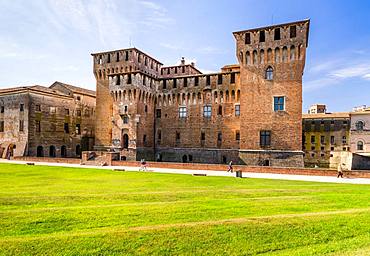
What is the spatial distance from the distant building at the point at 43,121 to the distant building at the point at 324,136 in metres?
43.8

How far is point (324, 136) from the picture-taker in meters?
53.1

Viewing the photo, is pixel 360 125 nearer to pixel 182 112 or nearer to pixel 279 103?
pixel 279 103

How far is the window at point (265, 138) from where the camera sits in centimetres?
3030

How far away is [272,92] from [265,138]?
5.31 meters

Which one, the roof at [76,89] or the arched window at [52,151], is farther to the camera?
the roof at [76,89]

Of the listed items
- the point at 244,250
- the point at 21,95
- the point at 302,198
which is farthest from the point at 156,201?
the point at 21,95

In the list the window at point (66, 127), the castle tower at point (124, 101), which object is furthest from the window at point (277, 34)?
the window at point (66, 127)

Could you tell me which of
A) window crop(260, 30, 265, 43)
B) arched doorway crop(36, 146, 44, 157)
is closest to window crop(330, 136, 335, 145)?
window crop(260, 30, 265, 43)

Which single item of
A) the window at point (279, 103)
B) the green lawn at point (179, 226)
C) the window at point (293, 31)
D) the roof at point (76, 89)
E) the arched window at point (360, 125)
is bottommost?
the green lawn at point (179, 226)

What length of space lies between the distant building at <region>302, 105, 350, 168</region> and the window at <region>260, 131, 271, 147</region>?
27.2 metres

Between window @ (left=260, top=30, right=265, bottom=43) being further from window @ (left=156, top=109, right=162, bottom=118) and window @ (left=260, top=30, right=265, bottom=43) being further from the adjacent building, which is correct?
window @ (left=156, top=109, right=162, bottom=118)

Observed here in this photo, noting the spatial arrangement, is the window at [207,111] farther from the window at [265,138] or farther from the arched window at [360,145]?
the arched window at [360,145]

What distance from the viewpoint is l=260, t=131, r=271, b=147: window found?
3030 centimetres

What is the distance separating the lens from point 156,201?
34.6ft
